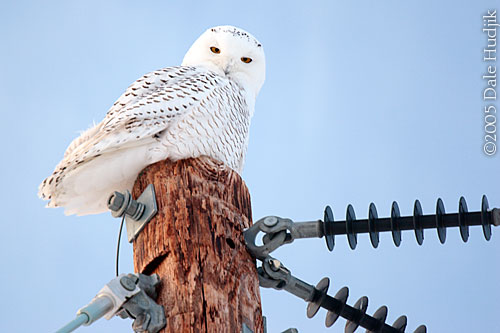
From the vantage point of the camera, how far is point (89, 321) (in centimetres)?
247

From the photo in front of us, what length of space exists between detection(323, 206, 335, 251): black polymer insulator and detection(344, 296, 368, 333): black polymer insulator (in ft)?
1.28

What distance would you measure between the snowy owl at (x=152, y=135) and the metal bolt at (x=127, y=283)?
696mm

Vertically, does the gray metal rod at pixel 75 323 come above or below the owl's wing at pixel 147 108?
below

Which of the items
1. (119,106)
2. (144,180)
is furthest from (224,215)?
(119,106)

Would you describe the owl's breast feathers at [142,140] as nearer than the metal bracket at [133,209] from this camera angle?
No

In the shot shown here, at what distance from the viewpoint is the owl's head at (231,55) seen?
16.0 ft

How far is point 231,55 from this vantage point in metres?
4.93

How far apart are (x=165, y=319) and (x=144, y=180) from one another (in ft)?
→ 2.35

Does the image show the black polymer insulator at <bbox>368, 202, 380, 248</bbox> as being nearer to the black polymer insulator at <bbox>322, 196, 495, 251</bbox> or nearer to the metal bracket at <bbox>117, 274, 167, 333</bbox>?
the black polymer insulator at <bbox>322, 196, 495, 251</bbox>

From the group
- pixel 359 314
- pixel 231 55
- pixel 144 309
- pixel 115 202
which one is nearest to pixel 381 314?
pixel 359 314

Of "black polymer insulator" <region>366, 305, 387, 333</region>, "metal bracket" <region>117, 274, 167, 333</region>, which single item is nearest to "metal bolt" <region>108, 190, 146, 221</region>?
"metal bracket" <region>117, 274, 167, 333</region>

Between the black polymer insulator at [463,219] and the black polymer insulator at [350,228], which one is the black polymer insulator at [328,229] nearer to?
the black polymer insulator at [350,228]

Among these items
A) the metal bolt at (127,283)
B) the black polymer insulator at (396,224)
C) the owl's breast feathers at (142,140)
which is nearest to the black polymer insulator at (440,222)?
the black polymer insulator at (396,224)

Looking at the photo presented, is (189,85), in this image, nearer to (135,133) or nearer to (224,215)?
(135,133)
